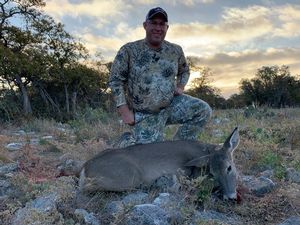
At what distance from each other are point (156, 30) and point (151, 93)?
35.3 inches

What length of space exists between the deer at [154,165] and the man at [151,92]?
1.38 m

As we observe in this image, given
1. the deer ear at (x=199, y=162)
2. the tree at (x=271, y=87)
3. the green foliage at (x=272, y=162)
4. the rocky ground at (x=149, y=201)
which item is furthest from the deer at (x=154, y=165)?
the tree at (x=271, y=87)

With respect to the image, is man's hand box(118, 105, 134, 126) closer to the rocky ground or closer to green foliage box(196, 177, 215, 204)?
the rocky ground

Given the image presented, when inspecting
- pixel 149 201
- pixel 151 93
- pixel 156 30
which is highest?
pixel 156 30

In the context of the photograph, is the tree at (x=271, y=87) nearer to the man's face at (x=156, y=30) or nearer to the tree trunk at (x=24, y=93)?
the tree trunk at (x=24, y=93)

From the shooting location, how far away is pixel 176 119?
720 cm

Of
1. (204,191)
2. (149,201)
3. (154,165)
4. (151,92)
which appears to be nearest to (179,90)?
(151,92)

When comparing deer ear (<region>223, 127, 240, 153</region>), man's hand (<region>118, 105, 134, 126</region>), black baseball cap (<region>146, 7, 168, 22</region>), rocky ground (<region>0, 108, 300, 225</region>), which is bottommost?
rocky ground (<region>0, 108, 300, 225</region>)

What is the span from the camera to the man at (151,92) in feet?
23.1

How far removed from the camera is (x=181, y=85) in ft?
24.4

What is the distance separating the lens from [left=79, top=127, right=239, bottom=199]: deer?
5.06 metres

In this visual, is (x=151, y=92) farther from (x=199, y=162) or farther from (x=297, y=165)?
(x=297, y=165)

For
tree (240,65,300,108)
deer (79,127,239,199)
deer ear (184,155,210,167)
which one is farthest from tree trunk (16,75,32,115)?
tree (240,65,300,108)

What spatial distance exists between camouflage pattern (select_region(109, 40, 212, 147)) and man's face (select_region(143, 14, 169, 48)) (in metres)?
0.14
